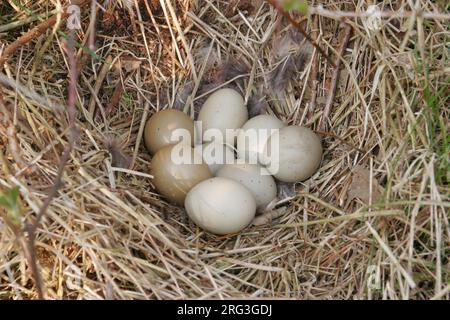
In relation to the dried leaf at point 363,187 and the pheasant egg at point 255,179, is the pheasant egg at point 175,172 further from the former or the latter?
the dried leaf at point 363,187

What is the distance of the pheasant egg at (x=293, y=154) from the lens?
2.02 metres

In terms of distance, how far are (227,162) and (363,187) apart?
18.6 inches

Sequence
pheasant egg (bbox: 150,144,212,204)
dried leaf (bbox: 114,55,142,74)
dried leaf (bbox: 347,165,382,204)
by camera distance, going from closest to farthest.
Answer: dried leaf (bbox: 347,165,382,204)
pheasant egg (bbox: 150,144,212,204)
dried leaf (bbox: 114,55,142,74)

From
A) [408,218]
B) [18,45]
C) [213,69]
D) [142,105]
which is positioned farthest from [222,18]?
[408,218]

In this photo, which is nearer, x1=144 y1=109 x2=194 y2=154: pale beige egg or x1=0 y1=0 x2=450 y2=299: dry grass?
x1=0 y1=0 x2=450 y2=299: dry grass

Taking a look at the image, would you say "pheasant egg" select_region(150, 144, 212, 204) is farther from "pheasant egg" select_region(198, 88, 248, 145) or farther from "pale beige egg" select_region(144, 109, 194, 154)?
"pheasant egg" select_region(198, 88, 248, 145)

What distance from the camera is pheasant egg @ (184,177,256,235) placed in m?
1.89

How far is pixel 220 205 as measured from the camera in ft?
6.18

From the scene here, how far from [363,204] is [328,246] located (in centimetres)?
17

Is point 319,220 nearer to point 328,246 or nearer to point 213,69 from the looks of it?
point 328,246

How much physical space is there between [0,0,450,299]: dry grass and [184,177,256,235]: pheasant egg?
77 mm

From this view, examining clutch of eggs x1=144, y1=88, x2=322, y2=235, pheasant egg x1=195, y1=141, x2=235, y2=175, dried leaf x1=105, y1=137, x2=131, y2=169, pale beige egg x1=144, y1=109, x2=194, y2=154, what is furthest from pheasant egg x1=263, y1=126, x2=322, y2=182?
dried leaf x1=105, y1=137, x2=131, y2=169

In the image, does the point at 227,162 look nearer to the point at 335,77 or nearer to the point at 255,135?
the point at 255,135
